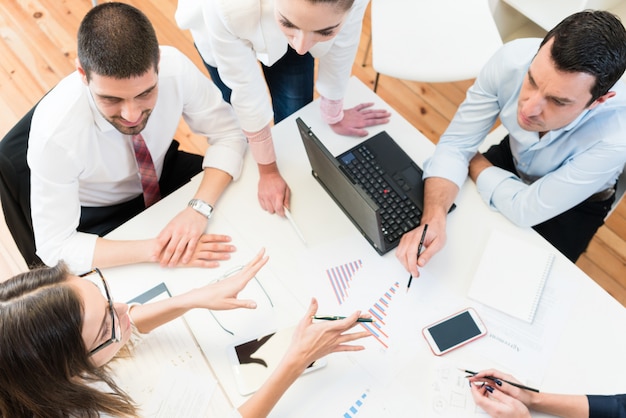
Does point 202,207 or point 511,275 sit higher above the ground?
point 202,207

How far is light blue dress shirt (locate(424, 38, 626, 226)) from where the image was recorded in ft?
4.47

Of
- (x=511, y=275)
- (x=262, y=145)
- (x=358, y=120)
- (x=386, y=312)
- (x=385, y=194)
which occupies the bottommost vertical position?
(x=511, y=275)

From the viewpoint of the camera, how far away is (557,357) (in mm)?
1223

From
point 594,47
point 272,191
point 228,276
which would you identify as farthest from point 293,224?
point 594,47

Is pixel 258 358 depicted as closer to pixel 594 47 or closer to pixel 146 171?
pixel 146 171

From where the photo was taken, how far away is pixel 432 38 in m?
2.09

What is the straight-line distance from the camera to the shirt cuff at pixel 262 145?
4.66 feet

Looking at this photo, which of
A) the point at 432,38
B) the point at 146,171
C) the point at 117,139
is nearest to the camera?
the point at 117,139

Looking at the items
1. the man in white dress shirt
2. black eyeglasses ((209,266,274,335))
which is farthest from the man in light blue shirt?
the man in white dress shirt

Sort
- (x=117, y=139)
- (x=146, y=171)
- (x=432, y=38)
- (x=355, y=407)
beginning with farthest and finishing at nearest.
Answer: (x=432, y=38) < (x=146, y=171) < (x=117, y=139) < (x=355, y=407)

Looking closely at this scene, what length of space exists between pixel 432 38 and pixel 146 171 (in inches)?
50.8

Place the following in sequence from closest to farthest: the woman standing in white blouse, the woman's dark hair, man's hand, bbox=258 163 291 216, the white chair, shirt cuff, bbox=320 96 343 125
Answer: the woman's dark hair
the woman standing in white blouse
man's hand, bbox=258 163 291 216
shirt cuff, bbox=320 96 343 125
the white chair

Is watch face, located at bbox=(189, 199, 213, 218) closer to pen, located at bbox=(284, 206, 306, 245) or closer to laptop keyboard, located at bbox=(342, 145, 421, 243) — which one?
pen, located at bbox=(284, 206, 306, 245)

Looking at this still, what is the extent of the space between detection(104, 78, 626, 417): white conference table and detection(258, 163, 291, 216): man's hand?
30mm
